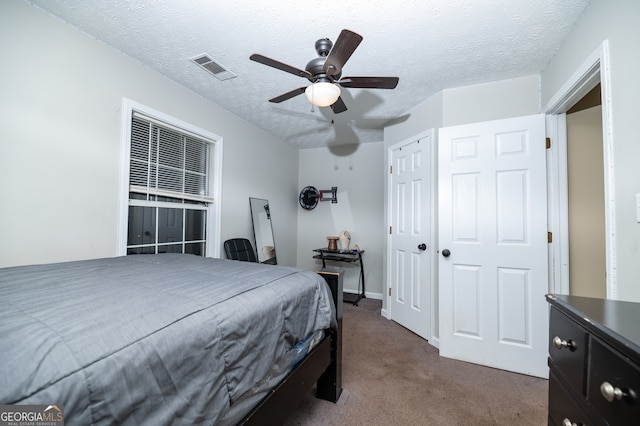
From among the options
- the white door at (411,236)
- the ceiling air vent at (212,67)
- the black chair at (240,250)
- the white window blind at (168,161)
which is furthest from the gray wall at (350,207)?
the ceiling air vent at (212,67)

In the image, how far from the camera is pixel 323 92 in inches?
66.3

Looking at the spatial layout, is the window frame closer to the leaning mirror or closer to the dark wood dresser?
the leaning mirror

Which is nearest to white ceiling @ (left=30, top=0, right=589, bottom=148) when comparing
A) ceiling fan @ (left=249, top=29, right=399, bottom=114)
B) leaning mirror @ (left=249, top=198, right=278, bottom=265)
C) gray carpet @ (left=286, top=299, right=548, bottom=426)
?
ceiling fan @ (left=249, top=29, right=399, bottom=114)

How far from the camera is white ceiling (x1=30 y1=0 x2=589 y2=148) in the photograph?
1621 mm

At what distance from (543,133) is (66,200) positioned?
3.72m

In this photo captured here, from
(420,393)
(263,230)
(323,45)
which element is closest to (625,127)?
(323,45)

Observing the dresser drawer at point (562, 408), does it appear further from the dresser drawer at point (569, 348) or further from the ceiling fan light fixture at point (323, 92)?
the ceiling fan light fixture at point (323, 92)

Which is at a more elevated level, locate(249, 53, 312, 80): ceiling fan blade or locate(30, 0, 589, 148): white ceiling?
locate(30, 0, 589, 148): white ceiling

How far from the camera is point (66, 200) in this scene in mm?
1785

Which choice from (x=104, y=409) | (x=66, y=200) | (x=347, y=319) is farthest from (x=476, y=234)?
(x=66, y=200)

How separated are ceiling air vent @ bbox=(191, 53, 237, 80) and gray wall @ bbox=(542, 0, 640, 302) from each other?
259 centimetres

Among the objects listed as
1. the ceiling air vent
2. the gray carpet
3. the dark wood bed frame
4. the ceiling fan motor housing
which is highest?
the ceiling air vent

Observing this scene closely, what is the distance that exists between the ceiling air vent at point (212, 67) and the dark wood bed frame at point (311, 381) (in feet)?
6.54

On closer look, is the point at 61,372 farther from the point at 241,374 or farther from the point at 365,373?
the point at 365,373
